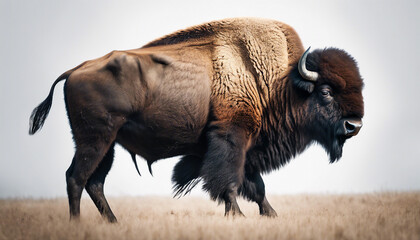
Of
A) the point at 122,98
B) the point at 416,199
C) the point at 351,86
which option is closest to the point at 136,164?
the point at 122,98

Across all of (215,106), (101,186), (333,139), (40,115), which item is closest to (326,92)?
(333,139)

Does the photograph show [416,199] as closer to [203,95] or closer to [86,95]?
[203,95]

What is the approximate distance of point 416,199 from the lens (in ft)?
26.7

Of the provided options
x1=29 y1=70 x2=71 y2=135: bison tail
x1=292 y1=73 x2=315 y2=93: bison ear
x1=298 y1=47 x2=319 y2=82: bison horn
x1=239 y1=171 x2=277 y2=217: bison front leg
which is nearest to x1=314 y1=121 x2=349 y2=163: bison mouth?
x1=292 y1=73 x2=315 y2=93: bison ear

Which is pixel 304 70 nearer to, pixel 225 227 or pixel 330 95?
pixel 330 95

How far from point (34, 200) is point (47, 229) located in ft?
16.3

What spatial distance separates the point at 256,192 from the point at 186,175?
43.6 inches

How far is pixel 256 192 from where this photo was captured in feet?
22.9

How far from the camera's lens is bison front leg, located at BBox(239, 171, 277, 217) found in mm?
6953

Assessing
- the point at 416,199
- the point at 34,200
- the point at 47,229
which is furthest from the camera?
the point at 34,200

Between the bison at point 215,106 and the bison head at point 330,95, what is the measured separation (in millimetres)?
15

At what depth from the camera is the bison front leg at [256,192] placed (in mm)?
6953

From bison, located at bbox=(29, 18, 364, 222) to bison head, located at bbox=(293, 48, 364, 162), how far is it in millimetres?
15

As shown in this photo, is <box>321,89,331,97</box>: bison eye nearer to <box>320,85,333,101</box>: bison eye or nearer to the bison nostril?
<box>320,85,333,101</box>: bison eye
